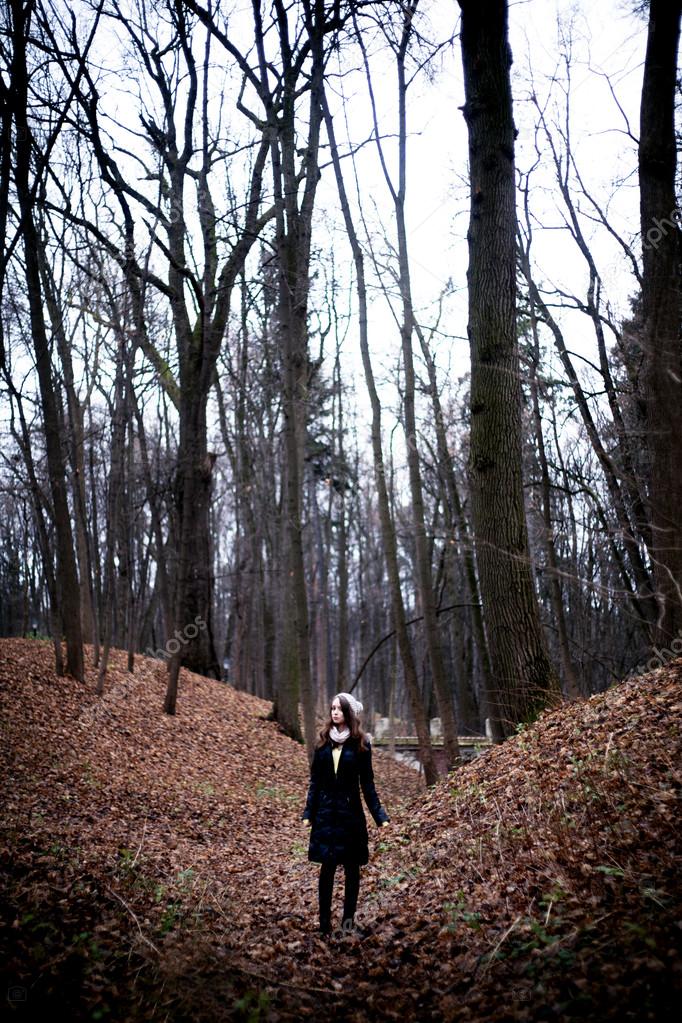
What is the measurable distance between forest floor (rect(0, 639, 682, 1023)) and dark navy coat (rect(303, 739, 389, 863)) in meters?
0.56

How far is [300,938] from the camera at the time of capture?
5414 mm

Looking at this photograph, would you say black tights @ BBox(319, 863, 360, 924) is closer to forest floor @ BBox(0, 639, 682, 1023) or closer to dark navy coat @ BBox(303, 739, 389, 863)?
dark navy coat @ BBox(303, 739, 389, 863)

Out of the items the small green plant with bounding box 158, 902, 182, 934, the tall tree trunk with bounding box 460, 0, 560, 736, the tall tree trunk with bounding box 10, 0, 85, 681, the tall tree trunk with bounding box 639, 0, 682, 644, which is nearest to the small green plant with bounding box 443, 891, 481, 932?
the small green plant with bounding box 158, 902, 182, 934

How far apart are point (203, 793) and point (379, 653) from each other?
2616cm

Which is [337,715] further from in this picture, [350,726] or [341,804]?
[341,804]

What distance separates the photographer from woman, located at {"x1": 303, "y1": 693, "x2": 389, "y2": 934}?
550cm

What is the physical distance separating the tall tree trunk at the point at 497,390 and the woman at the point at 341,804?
2878mm

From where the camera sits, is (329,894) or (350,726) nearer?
(329,894)

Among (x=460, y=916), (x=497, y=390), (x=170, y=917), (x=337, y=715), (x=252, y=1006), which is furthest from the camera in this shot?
(x=497, y=390)

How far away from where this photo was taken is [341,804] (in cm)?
566

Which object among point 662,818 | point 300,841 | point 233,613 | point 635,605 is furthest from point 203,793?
point 233,613

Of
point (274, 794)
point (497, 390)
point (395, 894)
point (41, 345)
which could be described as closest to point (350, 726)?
point (395, 894)

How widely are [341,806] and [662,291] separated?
7.00m

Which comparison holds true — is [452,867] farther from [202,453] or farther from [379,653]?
[379,653]
